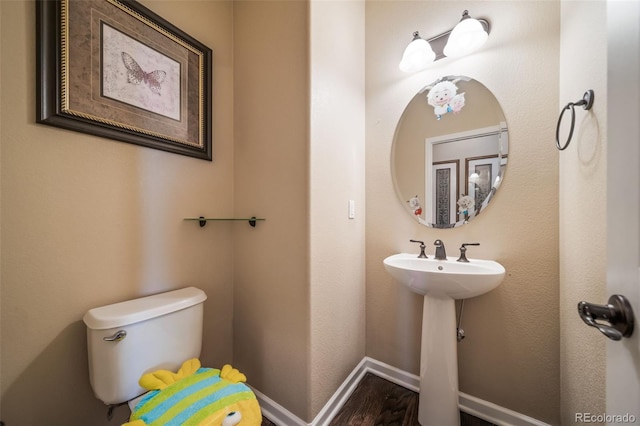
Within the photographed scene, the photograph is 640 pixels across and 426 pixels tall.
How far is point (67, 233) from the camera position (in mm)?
842

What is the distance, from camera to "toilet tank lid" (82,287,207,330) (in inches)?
31.6

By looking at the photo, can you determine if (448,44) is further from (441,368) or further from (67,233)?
(67,233)

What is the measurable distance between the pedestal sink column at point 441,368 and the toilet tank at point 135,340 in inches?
45.0

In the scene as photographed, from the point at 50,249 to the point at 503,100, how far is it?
210cm

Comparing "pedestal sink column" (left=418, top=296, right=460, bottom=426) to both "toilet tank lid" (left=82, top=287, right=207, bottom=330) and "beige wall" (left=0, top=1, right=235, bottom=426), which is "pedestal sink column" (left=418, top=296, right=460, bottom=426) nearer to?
"toilet tank lid" (left=82, top=287, right=207, bottom=330)

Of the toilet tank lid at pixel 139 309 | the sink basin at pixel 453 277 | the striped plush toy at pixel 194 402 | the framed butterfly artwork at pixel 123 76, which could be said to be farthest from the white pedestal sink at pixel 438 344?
the framed butterfly artwork at pixel 123 76

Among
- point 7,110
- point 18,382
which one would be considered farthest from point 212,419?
point 7,110

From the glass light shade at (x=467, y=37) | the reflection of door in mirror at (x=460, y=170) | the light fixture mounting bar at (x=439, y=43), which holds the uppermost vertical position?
the light fixture mounting bar at (x=439, y=43)

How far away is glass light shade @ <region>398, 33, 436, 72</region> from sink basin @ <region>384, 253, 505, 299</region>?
1.15 metres

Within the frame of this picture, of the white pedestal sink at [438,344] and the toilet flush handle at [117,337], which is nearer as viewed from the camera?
the toilet flush handle at [117,337]

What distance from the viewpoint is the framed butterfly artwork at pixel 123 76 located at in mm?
793

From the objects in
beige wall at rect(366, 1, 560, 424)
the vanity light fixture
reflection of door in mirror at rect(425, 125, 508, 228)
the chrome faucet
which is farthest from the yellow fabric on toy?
the vanity light fixture

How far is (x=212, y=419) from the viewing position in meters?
0.73

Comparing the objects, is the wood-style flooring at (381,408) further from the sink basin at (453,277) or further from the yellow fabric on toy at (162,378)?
the sink basin at (453,277)
